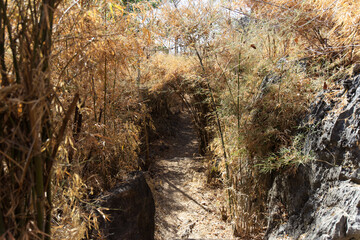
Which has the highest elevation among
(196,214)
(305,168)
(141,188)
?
(305,168)

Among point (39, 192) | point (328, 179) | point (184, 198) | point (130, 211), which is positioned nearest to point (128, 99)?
point (130, 211)

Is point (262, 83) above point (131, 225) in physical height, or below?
above

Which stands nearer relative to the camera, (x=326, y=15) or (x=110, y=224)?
(x=110, y=224)

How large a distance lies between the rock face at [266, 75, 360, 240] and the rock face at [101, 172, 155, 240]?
140 centimetres

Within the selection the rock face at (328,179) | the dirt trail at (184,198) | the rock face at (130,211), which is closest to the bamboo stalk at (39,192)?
the rock face at (130,211)

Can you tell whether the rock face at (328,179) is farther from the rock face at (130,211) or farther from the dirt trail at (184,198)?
the rock face at (130,211)

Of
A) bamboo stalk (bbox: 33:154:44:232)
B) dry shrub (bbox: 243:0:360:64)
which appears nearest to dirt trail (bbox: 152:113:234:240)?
dry shrub (bbox: 243:0:360:64)

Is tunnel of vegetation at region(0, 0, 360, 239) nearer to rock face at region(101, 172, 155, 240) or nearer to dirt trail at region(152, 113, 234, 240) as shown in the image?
rock face at region(101, 172, 155, 240)

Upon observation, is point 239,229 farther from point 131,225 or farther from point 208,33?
point 208,33

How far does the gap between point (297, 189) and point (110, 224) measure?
1825 millimetres

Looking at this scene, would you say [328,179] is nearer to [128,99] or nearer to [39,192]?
[39,192]

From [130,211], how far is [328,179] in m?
1.87

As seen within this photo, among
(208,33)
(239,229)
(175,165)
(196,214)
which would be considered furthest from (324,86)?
(175,165)

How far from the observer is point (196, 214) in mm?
4188
